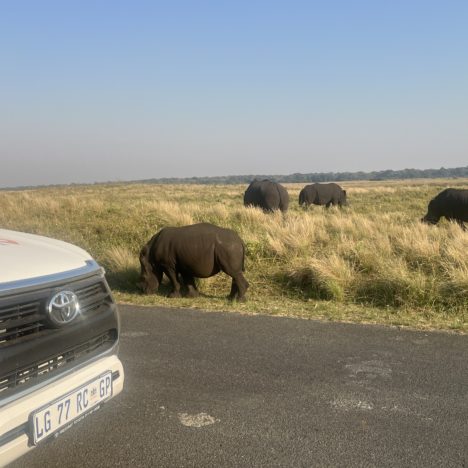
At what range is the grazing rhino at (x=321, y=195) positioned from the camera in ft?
104

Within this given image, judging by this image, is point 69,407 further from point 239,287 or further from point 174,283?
point 174,283

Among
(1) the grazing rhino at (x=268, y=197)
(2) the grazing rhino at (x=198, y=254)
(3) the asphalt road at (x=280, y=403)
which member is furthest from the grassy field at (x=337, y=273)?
(1) the grazing rhino at (x=268, y=197)

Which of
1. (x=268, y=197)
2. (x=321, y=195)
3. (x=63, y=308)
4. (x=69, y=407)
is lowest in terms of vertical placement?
(x=321, y=195)

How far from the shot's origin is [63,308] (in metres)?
2.93

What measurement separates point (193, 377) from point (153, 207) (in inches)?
543

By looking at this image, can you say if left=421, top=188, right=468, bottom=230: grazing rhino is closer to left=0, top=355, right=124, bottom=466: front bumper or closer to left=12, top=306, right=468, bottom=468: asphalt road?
Result: left=12, top=306, right=468, bottom=468: asphalt road

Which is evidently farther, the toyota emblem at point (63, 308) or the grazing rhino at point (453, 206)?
the grazing rhino at point (453, 206)

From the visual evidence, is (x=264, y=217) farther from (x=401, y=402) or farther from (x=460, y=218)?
(x=401, y=402)

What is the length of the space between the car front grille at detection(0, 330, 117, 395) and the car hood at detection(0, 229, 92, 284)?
46 centimetres

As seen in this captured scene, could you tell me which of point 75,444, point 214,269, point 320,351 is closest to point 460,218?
point 214,269

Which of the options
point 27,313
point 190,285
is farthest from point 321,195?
point 27,313

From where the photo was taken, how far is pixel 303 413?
12.8 feet

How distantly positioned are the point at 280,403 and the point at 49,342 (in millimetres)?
2000

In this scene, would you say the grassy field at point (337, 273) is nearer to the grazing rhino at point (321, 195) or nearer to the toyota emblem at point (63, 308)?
the toyota emblem at point (63, 308)
